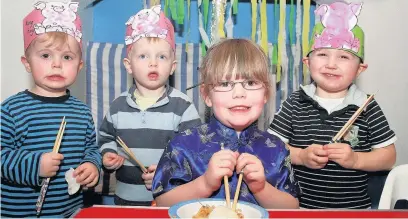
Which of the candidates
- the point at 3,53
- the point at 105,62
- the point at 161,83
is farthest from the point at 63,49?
the point at 105,62

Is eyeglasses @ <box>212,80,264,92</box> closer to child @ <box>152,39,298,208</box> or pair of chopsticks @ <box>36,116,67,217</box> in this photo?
child @ <box>152,39,298,208</box>

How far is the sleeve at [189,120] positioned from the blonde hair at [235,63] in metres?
0.41

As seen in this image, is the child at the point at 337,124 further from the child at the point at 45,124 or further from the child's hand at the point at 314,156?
the child at the point at 45,124

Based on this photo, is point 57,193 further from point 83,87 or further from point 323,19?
point 323,19

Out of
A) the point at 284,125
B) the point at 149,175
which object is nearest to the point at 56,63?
the point at 149,175

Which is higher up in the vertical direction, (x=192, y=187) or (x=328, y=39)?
(x=328, y=39)

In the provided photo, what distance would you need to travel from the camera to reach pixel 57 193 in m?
1.61

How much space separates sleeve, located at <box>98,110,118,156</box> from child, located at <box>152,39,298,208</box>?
53 cm

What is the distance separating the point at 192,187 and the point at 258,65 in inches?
15.4

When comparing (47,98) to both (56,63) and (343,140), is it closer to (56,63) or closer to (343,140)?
(56,63)

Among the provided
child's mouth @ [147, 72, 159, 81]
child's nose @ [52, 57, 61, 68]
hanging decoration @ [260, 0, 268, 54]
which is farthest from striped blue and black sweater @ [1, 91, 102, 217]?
hanging decoration @ [260, 0, 268, 54]

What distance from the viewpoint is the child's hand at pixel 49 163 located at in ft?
4.87

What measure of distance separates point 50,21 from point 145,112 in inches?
18.6

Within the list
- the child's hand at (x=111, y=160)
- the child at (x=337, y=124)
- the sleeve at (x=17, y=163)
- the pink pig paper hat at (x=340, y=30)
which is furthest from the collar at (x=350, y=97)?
the sleeve at (x=17, y=163)
